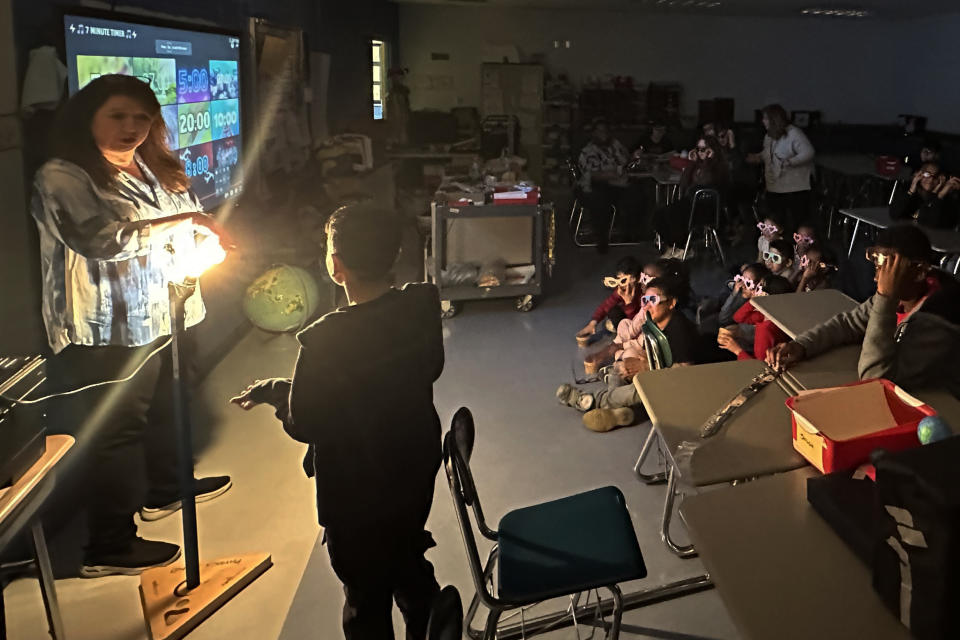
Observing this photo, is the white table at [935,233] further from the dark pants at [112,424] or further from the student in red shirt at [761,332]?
the dark pants at [112,424]

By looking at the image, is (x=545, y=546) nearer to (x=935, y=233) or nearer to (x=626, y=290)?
(x=626, y=290)

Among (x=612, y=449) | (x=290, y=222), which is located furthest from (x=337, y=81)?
(x=612, y=449)

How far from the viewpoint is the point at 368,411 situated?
5.34 ft

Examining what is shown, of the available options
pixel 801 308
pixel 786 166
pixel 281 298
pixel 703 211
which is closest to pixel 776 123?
pixel 786 166

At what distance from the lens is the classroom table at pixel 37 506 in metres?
1.50

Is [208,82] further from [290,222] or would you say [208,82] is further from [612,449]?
[612,449]

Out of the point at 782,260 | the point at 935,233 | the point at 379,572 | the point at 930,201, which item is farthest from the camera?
the point at 930,201

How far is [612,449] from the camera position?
10.7 feet

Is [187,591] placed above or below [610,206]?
below

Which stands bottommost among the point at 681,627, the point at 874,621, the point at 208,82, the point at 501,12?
the point at 681,627

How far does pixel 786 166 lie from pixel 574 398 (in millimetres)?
3316

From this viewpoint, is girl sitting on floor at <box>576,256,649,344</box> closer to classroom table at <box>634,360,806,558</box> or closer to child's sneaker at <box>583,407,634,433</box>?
child's sneaker at <box>583,407,634,433</box>

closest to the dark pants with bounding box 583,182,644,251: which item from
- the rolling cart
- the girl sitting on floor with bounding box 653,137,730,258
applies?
the girl sitting on floor with bounding box 653,137,730,258

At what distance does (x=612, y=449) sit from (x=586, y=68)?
8.80 meters
